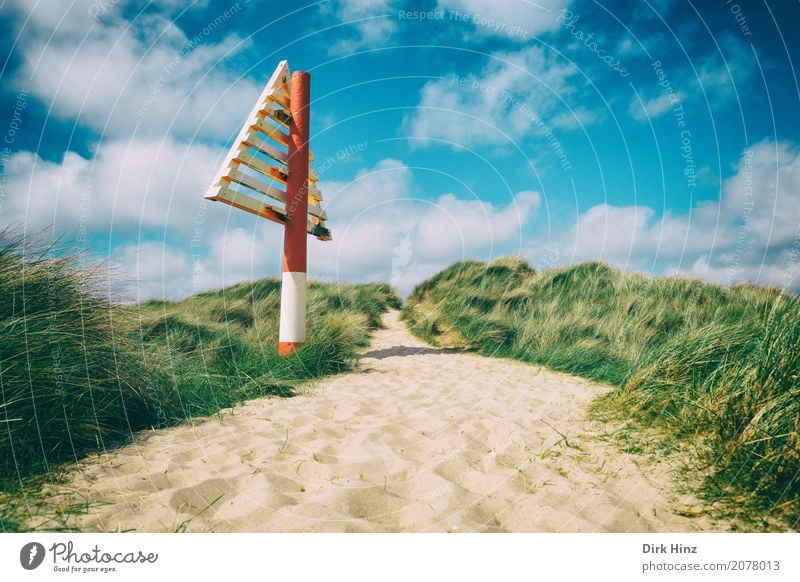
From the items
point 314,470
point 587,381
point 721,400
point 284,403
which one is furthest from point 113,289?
point 587,381

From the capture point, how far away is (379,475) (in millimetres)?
2406

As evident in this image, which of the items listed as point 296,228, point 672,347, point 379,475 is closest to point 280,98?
point 296,228

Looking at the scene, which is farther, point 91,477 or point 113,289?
point 113,289

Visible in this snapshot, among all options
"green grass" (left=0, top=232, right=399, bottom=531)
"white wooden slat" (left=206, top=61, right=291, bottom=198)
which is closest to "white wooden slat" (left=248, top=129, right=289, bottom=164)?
"white wooden slat" (left=206, top=61, right=291, bottom=198)

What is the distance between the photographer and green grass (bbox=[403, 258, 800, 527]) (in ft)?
6.79

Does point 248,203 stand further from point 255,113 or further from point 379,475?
point 379,475

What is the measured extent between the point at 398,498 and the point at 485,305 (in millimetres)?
7821

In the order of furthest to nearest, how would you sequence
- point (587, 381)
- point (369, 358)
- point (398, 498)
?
point (369, 358)
point (587, 381)
point (398, 498)

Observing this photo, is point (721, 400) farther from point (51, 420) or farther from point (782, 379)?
point (51, 420)

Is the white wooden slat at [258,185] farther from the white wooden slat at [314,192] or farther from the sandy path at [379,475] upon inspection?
the sandy path at [379,475]

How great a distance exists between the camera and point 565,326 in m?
7.30

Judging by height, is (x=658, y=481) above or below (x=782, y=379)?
below
